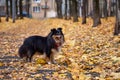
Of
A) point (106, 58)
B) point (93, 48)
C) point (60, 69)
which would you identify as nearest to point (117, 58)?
point (106, 58)

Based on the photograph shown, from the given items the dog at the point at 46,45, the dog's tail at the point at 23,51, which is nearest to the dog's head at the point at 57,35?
the dog at the point at 46,45

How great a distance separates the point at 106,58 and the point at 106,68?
6.01 ft

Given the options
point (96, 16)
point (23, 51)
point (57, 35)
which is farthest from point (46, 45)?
point (96, 16)

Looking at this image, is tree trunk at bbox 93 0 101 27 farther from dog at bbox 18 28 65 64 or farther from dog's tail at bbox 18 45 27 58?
dog at bbox 18 28 65 64

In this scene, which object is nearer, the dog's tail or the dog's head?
the dog's head

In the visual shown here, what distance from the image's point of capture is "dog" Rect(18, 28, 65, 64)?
1112 centimetres

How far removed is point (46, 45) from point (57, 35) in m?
0.83

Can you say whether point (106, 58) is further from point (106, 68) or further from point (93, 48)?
point (93, 48)

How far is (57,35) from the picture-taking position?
11.0 meters

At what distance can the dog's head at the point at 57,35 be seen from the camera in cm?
1094

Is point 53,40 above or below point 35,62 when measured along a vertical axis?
above

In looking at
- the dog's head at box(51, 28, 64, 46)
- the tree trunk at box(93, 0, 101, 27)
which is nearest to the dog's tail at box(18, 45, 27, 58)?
the dog's head at box(51, 28, 64, 46)

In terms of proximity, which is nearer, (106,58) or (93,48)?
(106,58)

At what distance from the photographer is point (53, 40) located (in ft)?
37.3
